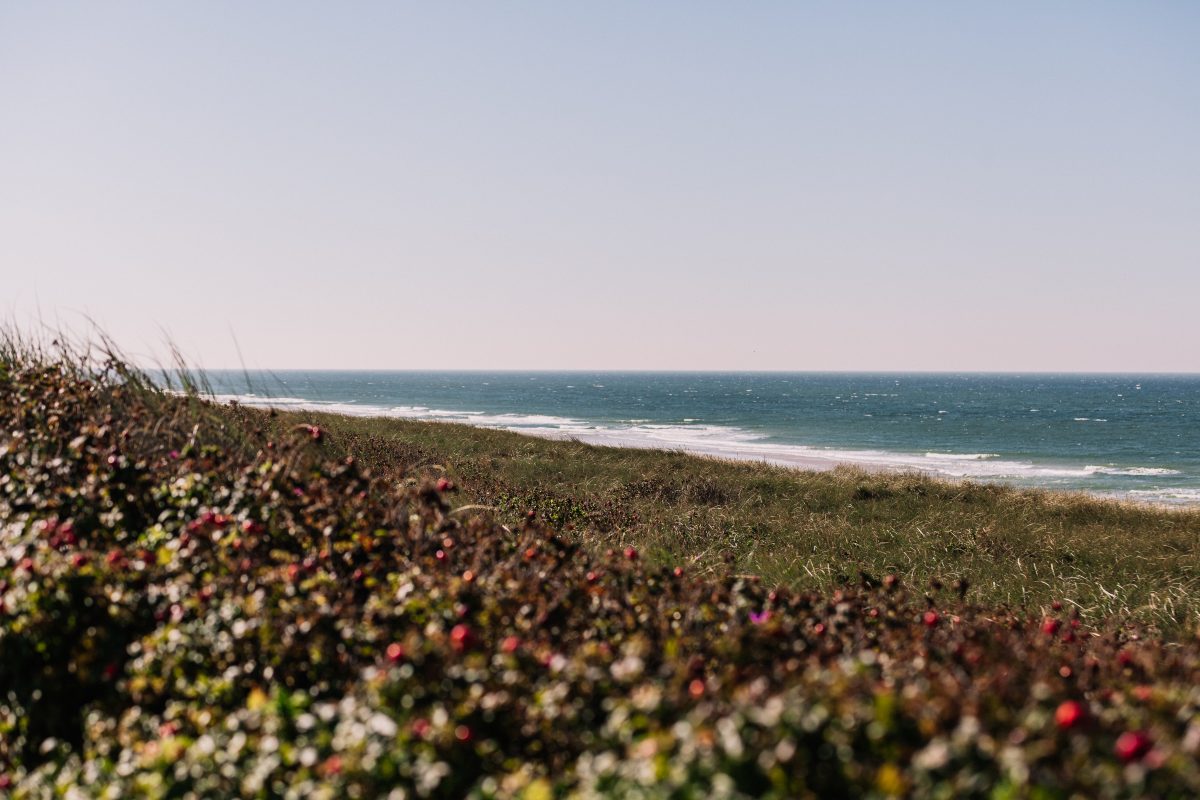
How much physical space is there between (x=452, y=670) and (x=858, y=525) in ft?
43.3

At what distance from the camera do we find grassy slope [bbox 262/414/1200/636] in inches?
390

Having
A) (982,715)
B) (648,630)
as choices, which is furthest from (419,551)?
(982,715)

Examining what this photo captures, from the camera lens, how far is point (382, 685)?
9.81ft

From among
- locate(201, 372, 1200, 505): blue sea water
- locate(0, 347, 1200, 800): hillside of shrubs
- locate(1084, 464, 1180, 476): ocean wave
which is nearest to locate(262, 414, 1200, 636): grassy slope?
locate(0, 347, 1200, 800): hillside of shrubs

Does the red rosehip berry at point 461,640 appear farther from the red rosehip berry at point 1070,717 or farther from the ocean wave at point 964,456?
the ocean wave at point 964,456

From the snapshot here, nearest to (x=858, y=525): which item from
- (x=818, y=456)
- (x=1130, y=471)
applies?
(x=818, y=456)

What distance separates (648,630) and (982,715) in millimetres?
2016

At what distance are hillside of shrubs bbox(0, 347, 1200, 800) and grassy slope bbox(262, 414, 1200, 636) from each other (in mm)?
2644

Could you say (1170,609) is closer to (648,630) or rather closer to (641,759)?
(648,630)

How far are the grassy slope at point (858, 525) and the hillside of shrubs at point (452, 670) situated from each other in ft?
8.67

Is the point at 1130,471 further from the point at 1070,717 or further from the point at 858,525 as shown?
the point at 1070,717

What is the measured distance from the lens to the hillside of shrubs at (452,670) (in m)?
A: 2.39

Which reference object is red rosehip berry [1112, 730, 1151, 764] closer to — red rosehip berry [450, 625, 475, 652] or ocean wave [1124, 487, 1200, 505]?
red rosehip berry [450, 625, 475, 652]

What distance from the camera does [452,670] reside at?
10.0 ft
